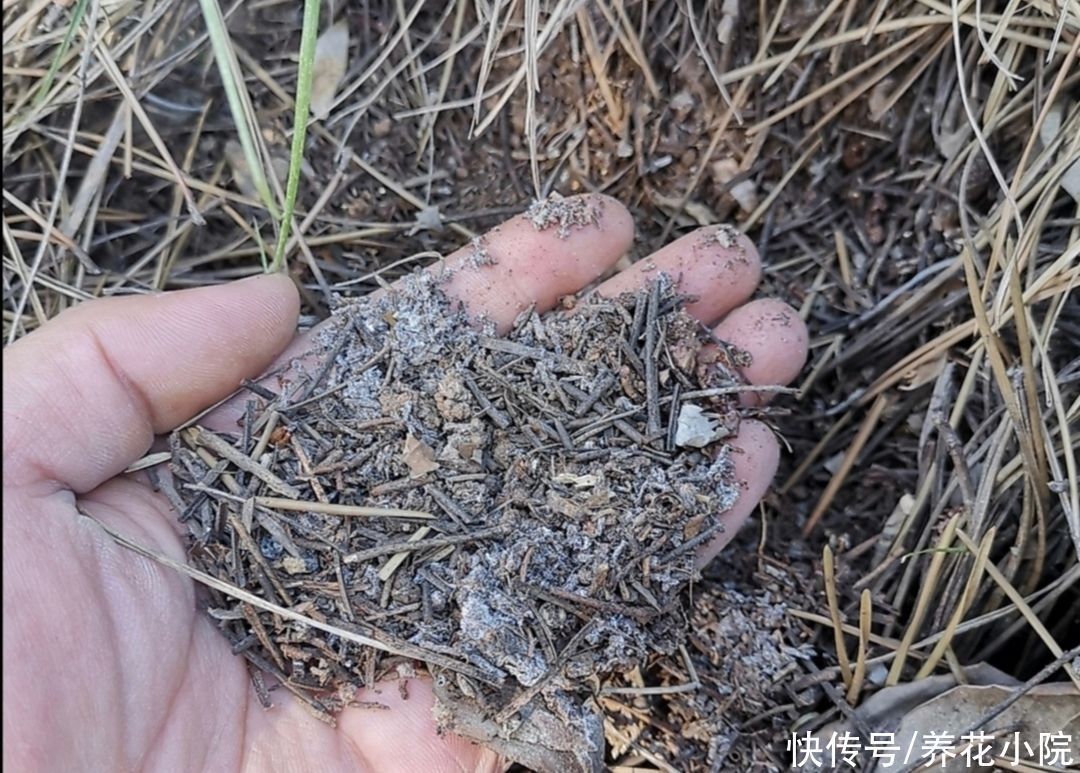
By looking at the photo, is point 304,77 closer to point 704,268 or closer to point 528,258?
point 528,258

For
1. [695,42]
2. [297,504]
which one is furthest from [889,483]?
[297,504]

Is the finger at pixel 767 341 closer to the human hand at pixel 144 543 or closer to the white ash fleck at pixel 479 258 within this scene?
the human hand at pixel 144 543

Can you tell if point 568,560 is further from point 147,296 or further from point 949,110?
point 949,110

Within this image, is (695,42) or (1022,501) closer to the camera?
(1022,501)

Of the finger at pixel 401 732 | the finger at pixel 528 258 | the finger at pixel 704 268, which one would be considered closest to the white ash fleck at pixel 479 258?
the finger at pixel 528 258

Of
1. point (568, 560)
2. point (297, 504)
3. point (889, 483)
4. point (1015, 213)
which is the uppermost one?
point (1015, 213)

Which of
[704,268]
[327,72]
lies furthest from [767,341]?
[327,72]
